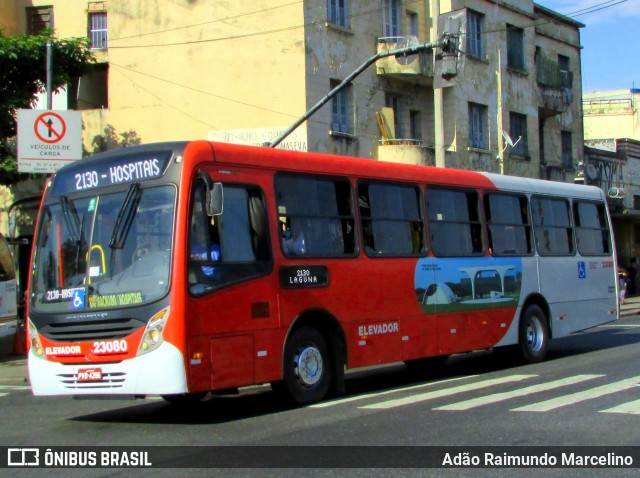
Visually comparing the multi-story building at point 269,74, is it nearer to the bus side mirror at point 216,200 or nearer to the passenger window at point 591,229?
the passenger window at point 591,229

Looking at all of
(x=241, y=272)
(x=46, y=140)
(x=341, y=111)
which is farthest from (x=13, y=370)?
(x=341, y=111)

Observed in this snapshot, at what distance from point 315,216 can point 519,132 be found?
81.6 ft

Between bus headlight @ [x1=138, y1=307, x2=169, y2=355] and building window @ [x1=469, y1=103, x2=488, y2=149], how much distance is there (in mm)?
23105

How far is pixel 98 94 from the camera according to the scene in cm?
2833

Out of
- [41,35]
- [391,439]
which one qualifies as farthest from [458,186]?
[41,35]

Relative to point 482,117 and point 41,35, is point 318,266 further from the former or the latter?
point 482,117

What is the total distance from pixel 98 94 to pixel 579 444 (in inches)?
906

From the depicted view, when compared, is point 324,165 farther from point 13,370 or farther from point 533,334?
point 13,370

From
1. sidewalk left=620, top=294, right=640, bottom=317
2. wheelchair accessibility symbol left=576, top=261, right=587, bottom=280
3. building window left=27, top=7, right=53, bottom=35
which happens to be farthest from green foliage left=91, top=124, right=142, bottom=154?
sidewalk left=620, top=294, right=640, bottom=317

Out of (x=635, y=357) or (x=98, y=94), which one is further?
(x=98, y=94)

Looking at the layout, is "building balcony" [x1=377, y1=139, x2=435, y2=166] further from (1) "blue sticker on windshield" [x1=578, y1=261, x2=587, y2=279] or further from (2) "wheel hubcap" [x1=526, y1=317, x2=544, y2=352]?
(2) "wheel hubcap" [x1=526, y1=317, x2=544, y2=352]

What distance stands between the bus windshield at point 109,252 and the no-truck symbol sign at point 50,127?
814 cm

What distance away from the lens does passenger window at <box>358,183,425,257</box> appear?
486 inches

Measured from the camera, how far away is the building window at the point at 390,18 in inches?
1107
